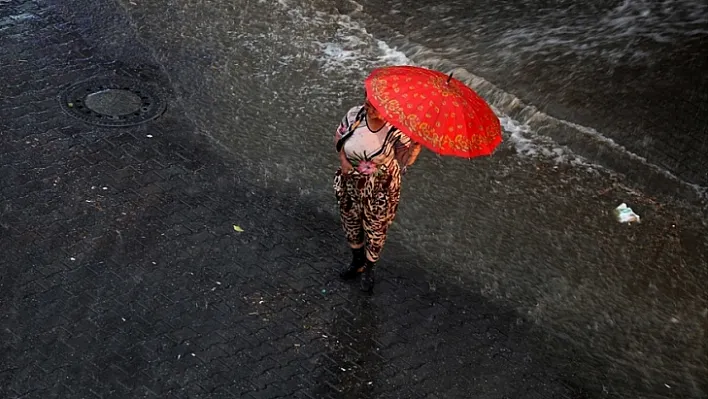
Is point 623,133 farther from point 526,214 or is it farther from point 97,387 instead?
point 97,387

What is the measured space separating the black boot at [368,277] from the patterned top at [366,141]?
0.96 m

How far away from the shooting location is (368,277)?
5699 millimetres

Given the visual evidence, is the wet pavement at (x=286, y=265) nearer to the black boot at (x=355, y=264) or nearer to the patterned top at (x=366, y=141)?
the black boot at (x=355, y=264)

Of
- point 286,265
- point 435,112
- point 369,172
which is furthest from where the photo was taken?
point 286,265

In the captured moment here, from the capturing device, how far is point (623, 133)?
7.82 m

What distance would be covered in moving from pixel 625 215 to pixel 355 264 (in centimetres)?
258

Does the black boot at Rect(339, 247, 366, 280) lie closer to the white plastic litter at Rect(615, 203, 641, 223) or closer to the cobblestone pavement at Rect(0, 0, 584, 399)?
the cobblestone pavement at Rect(0, 0, 584, 399)

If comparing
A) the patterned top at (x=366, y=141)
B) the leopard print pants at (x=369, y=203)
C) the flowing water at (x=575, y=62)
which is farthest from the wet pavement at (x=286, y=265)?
the patterned top at (x=366, y=141)

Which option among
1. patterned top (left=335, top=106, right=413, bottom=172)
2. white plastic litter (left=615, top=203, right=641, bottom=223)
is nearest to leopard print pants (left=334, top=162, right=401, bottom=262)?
patterned top (left=335, top=106, right=413, bottom=172)

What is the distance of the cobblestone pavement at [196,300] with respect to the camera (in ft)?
16.5

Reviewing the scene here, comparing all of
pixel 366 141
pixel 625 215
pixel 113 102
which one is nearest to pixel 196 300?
pixel 366 141

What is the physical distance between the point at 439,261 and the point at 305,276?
107cm

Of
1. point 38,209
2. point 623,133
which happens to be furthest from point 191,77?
point 623,133

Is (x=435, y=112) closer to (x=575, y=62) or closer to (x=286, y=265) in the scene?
(x=286, y=265)
